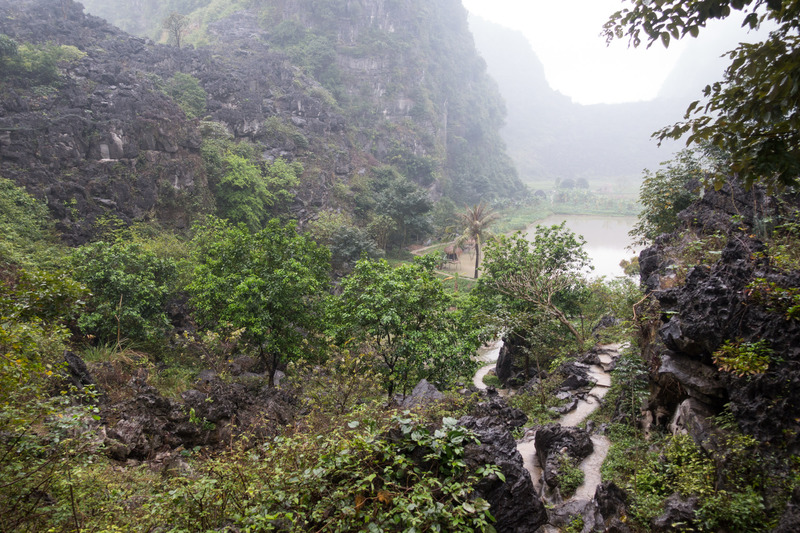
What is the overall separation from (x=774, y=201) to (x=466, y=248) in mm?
26494

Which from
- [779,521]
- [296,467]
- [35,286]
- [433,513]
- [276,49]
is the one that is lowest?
[779,521]

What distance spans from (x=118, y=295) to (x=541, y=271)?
554 inches

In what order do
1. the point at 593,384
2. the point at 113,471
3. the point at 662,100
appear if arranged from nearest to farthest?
the point at 113,471 < the point at 593,384 < the point at 662,100

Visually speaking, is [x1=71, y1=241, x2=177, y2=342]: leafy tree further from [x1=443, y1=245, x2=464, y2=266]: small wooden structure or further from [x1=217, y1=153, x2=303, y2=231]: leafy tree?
[x1=443, y1=245, x2=464, y2=266]: small wooden structure

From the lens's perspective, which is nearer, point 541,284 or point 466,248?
point 541,284

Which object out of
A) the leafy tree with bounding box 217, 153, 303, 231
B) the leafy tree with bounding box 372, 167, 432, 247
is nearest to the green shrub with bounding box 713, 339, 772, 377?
the leafy tree with bounding box 217, 153, 303, 231

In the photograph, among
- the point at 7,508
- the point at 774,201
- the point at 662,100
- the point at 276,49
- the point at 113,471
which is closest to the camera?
the point at 7,508

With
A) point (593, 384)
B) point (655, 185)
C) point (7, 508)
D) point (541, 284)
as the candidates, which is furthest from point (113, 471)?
point (655, 185)

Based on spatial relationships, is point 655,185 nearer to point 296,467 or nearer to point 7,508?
point 296,467

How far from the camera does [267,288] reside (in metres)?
10.8

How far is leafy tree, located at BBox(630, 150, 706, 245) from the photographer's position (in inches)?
492

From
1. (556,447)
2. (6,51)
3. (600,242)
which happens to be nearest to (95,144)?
(6,51)

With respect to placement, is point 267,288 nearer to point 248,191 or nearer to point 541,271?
point 541,271

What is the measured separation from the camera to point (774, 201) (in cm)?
784
